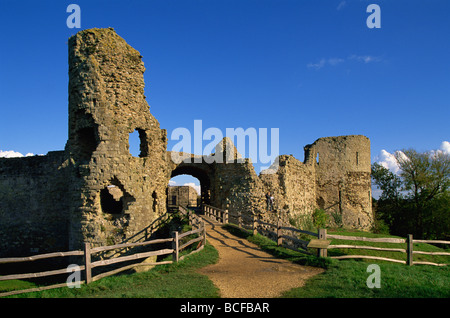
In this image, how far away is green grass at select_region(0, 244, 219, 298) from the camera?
8047mm

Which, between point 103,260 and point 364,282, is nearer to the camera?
point 364,282

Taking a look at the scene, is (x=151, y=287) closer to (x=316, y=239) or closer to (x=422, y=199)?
(x=316, y=239)

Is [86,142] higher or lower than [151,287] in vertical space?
higher

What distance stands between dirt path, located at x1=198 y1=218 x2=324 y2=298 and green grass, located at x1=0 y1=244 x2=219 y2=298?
1.47ft

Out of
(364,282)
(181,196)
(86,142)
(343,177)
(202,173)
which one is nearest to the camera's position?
(364,282)

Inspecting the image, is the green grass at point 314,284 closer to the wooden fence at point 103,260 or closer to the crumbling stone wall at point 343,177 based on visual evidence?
the wooden fence at point 103,260

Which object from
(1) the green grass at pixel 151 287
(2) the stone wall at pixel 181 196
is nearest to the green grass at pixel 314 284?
(1) the green grass at pixel 151 287

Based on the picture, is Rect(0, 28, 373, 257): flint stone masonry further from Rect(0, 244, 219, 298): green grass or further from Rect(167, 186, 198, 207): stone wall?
Rect(167, 186, 198, 207): stone wall

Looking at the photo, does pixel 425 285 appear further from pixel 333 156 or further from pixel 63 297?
pixel 333 156

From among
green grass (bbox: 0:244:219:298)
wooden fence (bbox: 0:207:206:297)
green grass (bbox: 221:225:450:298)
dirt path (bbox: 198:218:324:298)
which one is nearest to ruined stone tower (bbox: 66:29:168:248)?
wooden fence (bbox: 0:207:206:297)

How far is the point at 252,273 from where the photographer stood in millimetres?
10133

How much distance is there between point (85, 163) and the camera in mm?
15508

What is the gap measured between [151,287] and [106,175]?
7.76 meters

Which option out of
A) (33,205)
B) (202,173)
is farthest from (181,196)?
(33,205)
